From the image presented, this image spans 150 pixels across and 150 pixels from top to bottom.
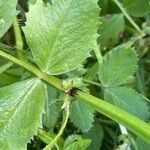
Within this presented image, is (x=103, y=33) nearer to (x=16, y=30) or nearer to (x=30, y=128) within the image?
(x=16, y=30)

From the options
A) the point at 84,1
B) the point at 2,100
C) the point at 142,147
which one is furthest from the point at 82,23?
the point at 142,147

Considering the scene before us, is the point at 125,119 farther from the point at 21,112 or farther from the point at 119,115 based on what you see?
the point at 21,112

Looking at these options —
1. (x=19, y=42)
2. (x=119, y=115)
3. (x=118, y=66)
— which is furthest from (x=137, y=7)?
(x=119, y=115)

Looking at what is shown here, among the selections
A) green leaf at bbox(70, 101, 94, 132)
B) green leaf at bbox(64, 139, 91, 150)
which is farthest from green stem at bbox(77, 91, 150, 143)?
green leaf at bbox(70, 101, 94, 132)

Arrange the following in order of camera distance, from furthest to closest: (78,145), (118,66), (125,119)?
1. (118,66)
2. (78,145)
3. (125,119)

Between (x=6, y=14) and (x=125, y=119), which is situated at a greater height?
(x=6, y=14)

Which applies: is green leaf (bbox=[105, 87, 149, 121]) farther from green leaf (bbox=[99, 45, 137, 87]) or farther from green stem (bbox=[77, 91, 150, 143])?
green stem (bbox=[77, 91, 150, 143])
